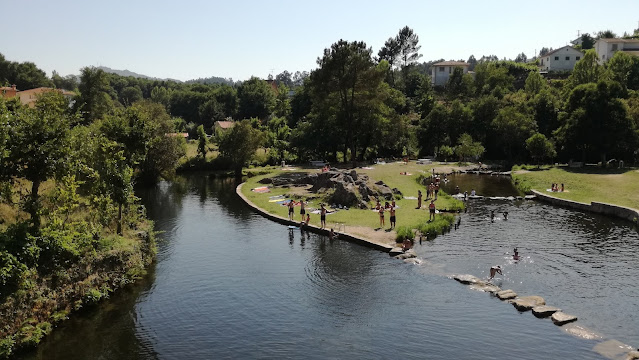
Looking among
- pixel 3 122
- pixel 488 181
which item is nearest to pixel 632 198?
pixel 488 181

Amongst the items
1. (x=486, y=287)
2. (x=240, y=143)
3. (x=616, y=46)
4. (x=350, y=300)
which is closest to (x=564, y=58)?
(x=616, y=46)

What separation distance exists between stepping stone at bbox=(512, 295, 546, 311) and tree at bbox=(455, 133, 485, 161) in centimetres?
6575

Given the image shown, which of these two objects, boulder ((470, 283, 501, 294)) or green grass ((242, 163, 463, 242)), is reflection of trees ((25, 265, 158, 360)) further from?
green grass ((242, 163, 463, 242))

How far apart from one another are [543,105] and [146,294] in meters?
85.5

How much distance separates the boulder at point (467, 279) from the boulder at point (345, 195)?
19.5m

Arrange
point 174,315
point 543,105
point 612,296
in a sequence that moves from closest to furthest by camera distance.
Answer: point 174,315 → point 612,296 → point 543,105

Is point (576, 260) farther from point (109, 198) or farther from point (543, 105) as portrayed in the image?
point (543, 105)

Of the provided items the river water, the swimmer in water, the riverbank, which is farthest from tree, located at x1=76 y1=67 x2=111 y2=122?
the swimmer in water

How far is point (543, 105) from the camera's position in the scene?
305 ft

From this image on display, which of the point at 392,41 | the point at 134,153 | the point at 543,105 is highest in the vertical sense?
the point at 392,41

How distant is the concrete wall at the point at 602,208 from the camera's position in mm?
47319

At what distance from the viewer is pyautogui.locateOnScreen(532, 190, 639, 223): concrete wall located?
47.3 metres

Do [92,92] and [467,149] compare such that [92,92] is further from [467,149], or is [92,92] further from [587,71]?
[587,71]

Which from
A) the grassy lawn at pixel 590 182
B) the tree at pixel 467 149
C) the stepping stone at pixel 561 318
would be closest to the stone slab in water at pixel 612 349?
the stepping stone at pixel 561 318
